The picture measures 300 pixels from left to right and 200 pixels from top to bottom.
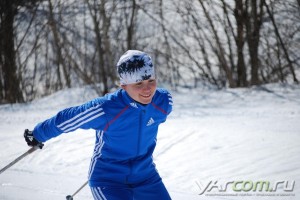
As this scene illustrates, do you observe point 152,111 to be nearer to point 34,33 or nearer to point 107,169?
point 107,169

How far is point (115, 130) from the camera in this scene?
2121mm

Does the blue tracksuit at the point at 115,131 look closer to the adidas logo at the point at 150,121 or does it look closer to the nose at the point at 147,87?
the adidas logo at the point at 150,121

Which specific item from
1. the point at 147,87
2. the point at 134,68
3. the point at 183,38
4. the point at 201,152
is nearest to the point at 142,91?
the point at 147,87

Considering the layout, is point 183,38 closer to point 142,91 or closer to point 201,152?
point 201,152

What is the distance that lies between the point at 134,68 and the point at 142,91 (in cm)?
15

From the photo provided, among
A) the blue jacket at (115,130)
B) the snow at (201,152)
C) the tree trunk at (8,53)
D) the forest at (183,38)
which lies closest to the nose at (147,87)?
the blue jacket at (115,130)

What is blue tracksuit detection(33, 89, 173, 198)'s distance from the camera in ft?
6.87

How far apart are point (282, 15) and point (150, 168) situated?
9.03 m

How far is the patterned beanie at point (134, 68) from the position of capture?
7.03 feet

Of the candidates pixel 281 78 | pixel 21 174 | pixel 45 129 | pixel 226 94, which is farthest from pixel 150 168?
pixel 281 78

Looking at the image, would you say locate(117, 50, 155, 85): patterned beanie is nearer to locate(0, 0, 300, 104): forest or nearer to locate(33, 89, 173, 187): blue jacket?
locate(33, 89, 173, 187): blue jacket

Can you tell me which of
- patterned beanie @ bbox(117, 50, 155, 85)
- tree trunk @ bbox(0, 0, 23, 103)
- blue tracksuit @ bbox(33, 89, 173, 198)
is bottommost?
blue tracksuit @ bbox(33, 89, 173, 198)

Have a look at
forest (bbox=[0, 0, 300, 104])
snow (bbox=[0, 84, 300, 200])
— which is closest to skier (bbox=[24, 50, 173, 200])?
snow (bbox=[0, 84, 300, 200])

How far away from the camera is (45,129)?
2205 millimetres
